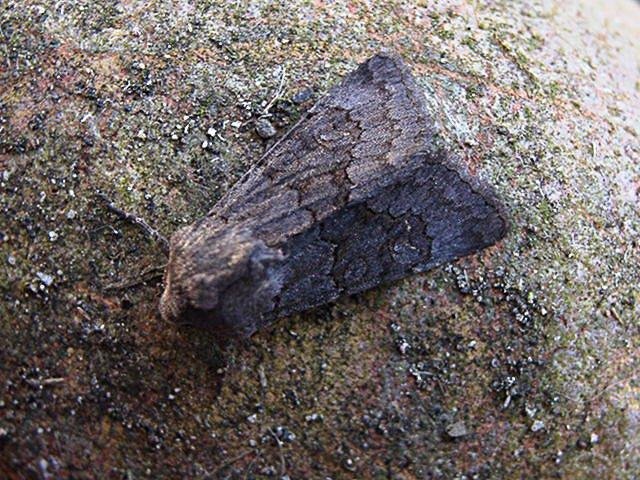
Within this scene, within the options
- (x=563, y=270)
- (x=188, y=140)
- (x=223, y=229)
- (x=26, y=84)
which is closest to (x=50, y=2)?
(x=26, y=84)

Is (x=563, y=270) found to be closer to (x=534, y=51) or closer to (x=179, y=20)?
(x=534, y=51)

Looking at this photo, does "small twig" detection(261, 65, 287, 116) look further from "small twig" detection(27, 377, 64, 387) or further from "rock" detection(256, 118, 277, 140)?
"small twig" detection(27, 377, 64, 387)

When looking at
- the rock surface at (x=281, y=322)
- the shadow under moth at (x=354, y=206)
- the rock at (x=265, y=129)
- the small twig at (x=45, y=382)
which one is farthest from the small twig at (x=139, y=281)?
the rock at (x=265, y=129)

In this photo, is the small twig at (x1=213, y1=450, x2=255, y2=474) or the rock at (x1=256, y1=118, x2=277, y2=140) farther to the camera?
the rock at (x1=256, y1=118, x2=277, y2=140)

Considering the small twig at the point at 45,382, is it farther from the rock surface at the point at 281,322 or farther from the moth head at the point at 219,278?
the moth head at the point at 219,278

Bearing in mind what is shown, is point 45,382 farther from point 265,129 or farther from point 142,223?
point 265,129

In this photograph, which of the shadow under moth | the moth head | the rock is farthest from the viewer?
the rock

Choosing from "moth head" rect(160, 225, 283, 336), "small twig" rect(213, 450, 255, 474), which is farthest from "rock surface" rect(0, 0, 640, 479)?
"moth head" rect(160, 225, 283, 336)
